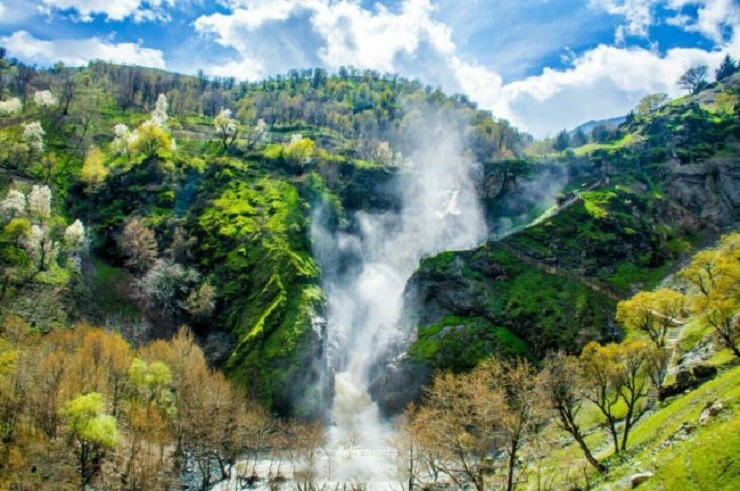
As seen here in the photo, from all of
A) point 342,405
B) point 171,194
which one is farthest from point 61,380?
point 171,194

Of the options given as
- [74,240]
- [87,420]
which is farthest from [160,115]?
[87,420]

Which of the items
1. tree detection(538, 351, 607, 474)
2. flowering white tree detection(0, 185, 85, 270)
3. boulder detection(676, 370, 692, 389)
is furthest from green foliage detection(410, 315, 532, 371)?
flowering white tree detection(0, 185, 85, 270)

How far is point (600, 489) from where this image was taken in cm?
3366

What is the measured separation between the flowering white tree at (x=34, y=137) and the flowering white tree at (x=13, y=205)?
3568 centimetres

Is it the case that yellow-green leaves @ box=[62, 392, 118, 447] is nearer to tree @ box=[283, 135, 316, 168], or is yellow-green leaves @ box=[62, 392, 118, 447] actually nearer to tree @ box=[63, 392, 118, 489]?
tree @ box=[63, 392, 118, 489]

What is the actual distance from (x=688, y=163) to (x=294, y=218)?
137736 millimetres

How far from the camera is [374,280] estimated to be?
5251 inches

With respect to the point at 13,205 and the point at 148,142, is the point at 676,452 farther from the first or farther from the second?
the point at 148,142

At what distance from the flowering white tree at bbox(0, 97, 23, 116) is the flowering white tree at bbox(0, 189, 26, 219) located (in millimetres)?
79826

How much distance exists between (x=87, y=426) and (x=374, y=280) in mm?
88935

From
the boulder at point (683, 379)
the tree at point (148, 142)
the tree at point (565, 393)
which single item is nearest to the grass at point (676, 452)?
the boulder at point (683, 379)

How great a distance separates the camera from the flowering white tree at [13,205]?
102 metres

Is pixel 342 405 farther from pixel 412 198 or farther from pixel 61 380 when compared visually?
pixel 412 198

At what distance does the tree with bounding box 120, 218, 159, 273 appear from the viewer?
11150cm
